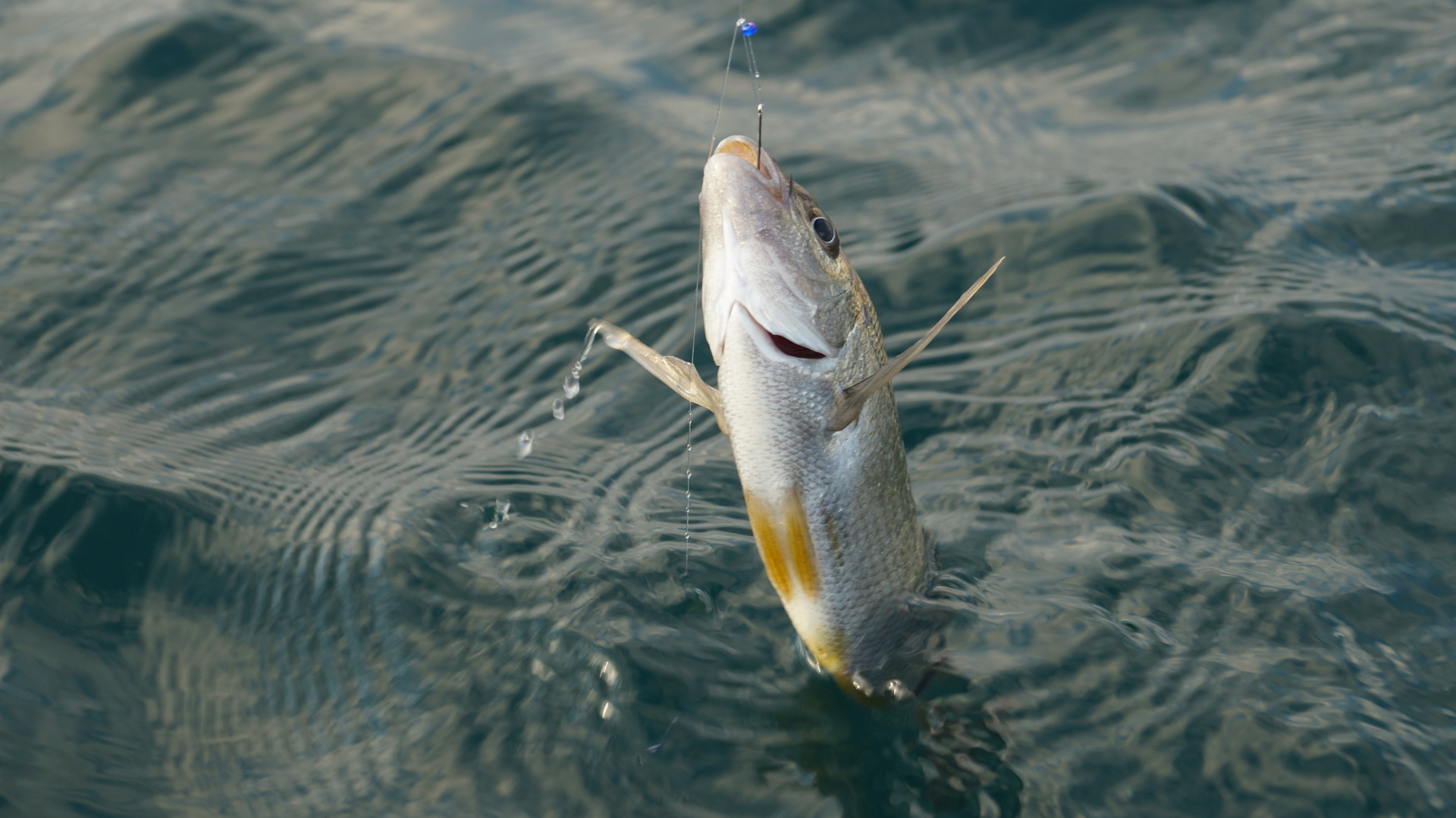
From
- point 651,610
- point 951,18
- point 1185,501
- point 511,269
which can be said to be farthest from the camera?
point 951,18

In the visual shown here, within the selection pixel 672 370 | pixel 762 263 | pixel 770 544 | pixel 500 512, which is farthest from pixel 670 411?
pixel 762 263

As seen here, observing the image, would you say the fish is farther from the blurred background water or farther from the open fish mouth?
the blurred background water

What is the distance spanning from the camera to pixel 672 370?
3006 mm

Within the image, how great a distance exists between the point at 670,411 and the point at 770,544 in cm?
183

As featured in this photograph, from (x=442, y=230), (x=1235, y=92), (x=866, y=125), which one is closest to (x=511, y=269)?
(x=442, y=230)

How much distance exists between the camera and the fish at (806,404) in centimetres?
269

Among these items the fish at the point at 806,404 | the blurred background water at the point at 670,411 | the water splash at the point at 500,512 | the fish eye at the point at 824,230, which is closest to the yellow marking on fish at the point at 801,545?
the fish at the point at 806,404

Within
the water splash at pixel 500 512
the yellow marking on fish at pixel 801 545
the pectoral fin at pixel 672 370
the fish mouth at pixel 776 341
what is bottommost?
the water splash at pixel 500 512

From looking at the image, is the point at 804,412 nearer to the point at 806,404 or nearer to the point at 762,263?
the point at 806,404

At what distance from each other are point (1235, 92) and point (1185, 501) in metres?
3.57

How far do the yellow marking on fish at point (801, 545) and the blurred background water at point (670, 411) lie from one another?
0.54 m

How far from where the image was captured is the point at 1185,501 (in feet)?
12.5

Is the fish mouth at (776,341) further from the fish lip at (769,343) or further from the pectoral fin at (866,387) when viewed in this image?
the pectoral fin at (866,387)

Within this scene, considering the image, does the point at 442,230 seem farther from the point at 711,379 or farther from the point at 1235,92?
the point at 1235,92
